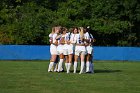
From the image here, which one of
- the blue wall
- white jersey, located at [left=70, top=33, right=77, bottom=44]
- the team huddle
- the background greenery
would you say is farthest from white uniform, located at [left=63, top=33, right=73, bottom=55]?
the background greenery

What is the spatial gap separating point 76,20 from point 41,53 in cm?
1312

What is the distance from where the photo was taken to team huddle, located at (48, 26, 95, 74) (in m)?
22.8

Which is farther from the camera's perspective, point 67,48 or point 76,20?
point 76,20

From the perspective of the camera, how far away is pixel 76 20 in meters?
58.4

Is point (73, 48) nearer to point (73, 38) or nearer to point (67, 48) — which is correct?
point (67, 48)

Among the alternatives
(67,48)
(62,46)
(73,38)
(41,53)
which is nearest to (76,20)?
(41,53)

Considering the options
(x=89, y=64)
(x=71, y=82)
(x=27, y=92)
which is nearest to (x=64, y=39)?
(x=89, y=64)

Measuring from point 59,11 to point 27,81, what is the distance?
1645 inches

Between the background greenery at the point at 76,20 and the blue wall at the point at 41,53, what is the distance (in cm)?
884

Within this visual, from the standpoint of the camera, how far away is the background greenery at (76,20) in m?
56.2

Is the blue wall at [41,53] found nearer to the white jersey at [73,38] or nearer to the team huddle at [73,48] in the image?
the team huddle at [73,48]

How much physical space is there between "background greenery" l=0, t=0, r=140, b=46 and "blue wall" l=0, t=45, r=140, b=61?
8844mm

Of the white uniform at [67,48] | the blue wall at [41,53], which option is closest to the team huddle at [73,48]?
the white uniform at [67,48]

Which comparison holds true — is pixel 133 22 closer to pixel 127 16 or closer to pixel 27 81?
pixel 127 16
